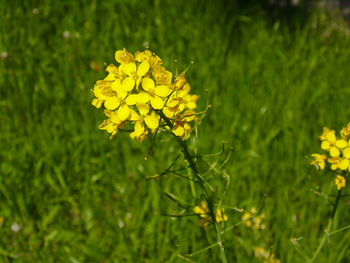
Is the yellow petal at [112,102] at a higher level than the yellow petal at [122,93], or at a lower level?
lower

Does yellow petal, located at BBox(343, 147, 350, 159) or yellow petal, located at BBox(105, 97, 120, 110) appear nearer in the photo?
yellow petal, located at BBox(105, 97, 120, 110)

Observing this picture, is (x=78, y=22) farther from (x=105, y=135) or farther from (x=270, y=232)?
(x=270, y=232)

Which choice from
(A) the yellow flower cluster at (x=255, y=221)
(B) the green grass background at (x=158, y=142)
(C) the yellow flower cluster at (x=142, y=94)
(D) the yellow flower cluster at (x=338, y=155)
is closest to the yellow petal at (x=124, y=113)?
(C) the yellow flower cluster at (x=142, y=94)

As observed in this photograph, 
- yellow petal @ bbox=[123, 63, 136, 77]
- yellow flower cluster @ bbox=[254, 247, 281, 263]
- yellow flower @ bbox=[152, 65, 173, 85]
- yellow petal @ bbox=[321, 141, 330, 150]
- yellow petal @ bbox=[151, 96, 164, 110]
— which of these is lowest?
yellow flower cluster @ bbox=[254, 247, 281, 263]

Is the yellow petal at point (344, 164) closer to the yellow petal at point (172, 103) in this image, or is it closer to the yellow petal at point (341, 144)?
the yellow petal at point (341, 144)

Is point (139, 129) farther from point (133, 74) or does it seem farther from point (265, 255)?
point (265, 255)


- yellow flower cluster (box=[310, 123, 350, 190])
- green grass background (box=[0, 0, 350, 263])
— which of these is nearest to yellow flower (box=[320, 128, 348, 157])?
yellow flower cluster (box=[310, 123, 350, 190])

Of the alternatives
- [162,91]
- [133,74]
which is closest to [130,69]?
[133,74]

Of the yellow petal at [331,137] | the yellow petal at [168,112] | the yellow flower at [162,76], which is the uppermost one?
the yellow flower at [162,76]

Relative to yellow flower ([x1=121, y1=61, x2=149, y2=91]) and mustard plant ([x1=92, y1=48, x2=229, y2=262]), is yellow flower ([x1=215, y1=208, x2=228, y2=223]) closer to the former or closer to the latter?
mustard plant ([x1=92, y1=48, x2=229, y2=262])

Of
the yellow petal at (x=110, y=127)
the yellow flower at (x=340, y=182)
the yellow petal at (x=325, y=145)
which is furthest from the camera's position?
the yellow petal at (x=325, y=145)
